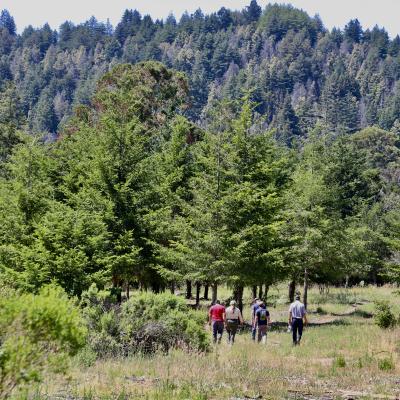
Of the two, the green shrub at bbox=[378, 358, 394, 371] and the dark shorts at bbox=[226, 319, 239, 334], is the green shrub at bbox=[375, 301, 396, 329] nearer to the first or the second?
the dark shorts at bbox=[226, 319, 239, 334]

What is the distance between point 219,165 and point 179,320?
12.3 m

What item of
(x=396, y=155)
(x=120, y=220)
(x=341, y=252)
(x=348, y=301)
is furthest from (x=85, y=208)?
(x=396, y=155)

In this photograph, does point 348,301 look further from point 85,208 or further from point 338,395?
point 338,395

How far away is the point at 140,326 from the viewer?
591 inches

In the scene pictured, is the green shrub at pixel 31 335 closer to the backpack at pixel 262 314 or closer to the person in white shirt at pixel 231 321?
the person in white shirt at pixel 231 321

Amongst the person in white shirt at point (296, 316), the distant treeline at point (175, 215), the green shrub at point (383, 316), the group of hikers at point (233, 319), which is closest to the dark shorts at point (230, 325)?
the group of hikers at point (233, 319)

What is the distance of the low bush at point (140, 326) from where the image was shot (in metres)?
14.3

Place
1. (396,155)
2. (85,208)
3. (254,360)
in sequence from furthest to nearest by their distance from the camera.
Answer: (396,155) → (85,208) → (254,360)

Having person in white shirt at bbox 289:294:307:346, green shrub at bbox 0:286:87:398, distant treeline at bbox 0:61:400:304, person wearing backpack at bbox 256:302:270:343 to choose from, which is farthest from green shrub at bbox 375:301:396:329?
green shrub at bbox 0:286:87:398

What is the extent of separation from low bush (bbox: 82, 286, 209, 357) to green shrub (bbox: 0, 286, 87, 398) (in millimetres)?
6796

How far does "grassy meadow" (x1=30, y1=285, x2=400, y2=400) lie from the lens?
10.0 meters

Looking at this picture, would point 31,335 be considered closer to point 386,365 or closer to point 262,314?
point 386,365

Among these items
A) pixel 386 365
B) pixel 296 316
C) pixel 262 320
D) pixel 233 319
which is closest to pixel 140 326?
pixel 233 319

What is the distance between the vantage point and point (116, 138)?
28609 mm
